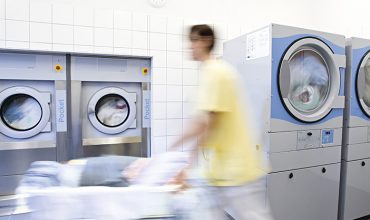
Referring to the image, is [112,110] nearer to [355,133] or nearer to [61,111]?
[61,111]

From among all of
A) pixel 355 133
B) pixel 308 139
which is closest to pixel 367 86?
pixel 355 133

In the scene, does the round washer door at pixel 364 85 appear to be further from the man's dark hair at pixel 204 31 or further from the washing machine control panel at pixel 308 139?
the man's dark hair at pixel 204 31

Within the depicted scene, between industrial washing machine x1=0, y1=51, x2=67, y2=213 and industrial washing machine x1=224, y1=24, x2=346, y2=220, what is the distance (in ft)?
5.67

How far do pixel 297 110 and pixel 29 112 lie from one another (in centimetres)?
233

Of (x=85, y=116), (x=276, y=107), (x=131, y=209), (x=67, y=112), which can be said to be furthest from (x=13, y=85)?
(x=276, y=107)

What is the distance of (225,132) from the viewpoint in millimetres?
1271

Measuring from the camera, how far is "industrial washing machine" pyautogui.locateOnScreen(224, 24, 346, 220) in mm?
1853

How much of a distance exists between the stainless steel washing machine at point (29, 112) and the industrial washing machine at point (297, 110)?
68.0 inches

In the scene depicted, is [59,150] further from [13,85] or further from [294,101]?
[294,101]

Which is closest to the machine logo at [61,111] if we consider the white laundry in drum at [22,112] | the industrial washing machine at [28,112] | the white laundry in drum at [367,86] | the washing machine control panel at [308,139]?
the industrial washing machine at [28,112]

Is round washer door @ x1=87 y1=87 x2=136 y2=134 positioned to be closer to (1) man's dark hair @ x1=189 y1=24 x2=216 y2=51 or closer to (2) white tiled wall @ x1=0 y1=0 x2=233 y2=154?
(2) white tiled wall @ x1=0 y1=0 x2=233 y2=154

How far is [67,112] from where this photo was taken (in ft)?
Answer: 8.15

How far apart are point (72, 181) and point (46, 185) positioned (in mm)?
106

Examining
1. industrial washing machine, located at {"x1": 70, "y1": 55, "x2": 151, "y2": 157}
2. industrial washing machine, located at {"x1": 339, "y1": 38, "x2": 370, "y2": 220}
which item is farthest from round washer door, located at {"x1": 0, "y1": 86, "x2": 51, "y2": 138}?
industrial washing machine, located at {"x1": 339, "y1": 38, "x2": 370, "y2": 220}
